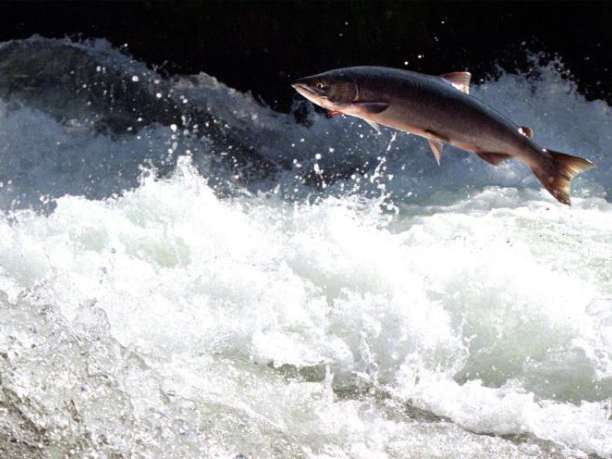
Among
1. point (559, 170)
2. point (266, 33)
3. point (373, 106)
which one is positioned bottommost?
point (266, 33)

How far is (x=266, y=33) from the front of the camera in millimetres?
7047

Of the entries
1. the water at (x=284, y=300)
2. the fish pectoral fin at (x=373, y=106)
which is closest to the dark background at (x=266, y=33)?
the water at (x=284, y=300)

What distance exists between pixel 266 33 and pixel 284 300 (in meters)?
3.53

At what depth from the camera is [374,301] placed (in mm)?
3918

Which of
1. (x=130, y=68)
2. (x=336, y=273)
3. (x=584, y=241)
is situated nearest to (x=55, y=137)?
(x=130, y=68)

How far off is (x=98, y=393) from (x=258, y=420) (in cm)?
48

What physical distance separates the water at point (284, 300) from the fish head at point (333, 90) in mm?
984

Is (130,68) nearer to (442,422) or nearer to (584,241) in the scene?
(584,241)

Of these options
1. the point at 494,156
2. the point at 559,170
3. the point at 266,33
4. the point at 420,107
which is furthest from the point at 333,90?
the point at 266,33

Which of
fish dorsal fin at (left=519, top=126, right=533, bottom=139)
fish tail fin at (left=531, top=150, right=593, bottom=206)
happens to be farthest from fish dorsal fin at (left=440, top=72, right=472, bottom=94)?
fish tail fin at (left=531, top=150, right=593, bottom=206)

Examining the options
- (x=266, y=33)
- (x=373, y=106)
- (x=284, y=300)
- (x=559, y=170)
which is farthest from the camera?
(x=266, y=33)

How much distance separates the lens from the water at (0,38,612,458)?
9.43ft

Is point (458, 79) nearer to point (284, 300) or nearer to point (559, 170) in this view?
point (559, 170)

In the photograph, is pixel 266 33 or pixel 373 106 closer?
pixel 373 106
